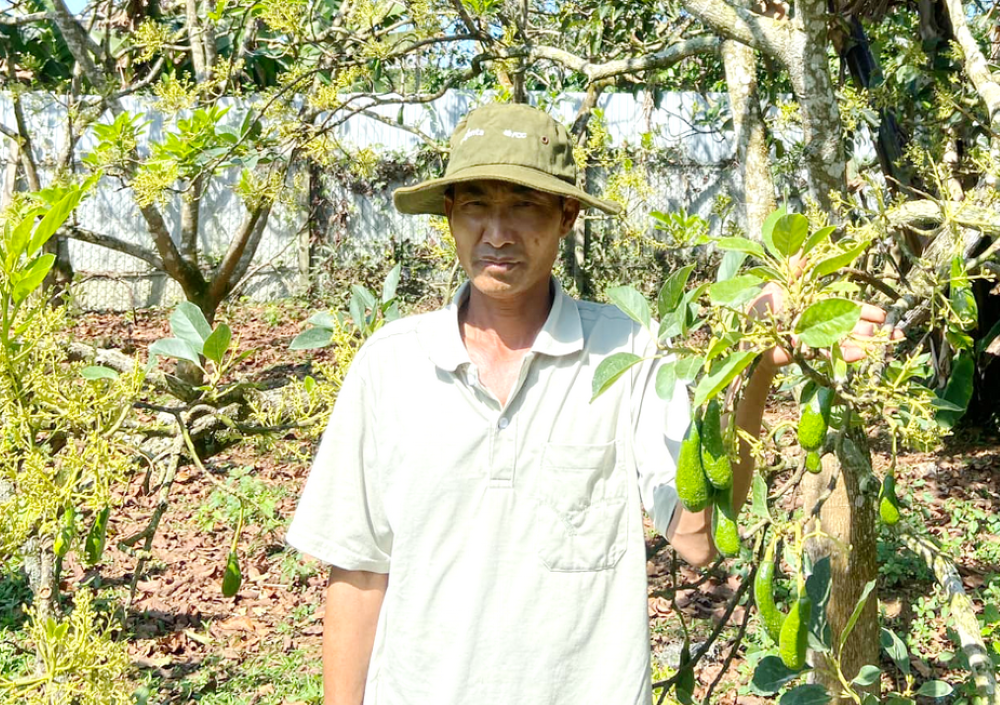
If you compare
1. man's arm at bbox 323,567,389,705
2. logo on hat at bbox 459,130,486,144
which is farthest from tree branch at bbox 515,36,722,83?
man's arm at bbox 323,567,389,705

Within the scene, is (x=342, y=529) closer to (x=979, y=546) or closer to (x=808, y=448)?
(x=808, y=448)

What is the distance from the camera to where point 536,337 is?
5.27 ft

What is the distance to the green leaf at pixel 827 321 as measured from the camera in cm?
92

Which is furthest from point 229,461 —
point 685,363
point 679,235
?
point 685,363

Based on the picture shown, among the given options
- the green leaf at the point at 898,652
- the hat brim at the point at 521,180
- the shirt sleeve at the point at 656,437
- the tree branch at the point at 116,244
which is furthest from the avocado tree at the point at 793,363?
the tree branch at the point at 116,244

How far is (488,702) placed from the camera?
1.50 m

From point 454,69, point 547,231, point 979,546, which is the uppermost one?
point 454,69

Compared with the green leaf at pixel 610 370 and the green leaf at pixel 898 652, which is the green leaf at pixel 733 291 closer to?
the green leaf at pixel 610 370

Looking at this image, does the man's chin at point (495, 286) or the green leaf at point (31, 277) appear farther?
the man's chin at point (495, 286)

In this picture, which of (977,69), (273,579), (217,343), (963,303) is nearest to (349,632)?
(217,343)

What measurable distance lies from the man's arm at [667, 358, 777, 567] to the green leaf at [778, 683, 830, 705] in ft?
0.93

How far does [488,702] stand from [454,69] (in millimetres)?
6313

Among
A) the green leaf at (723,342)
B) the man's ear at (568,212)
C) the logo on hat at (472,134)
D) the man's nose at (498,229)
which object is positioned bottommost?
the green leaf at (723,342)

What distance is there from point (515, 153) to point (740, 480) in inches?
23.4
